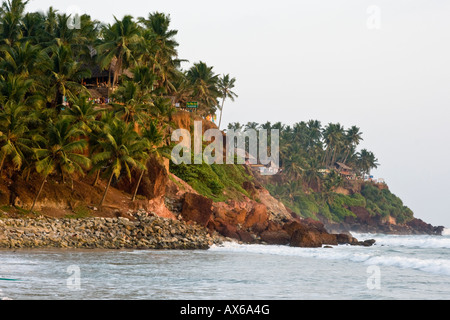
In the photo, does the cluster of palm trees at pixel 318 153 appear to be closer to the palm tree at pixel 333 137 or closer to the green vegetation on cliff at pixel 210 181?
the palm tree at pixel 333 137

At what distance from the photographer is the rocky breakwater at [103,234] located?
29331mm

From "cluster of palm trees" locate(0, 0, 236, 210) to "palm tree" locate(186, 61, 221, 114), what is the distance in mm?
7305

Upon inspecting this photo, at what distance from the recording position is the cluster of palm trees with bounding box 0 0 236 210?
→ 1305 inches

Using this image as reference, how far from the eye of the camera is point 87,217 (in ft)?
112

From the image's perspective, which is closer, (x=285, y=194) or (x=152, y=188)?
(x=152, y=188)

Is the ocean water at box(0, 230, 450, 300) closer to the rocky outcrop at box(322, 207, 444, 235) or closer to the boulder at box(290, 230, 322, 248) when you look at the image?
the boulder at box(290, 230, 322, 248)

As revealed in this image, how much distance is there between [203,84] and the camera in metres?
59.1
